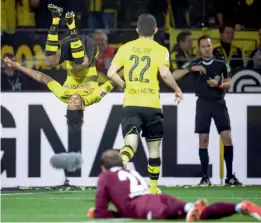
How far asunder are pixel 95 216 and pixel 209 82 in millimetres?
7913

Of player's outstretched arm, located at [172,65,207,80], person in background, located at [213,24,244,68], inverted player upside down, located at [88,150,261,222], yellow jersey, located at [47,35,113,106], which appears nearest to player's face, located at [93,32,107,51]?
person in background, located at [213,24,244,68]

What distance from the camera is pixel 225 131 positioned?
1944cm

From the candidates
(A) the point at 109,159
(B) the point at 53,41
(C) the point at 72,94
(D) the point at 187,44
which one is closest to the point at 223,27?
(D) the point at 187,44

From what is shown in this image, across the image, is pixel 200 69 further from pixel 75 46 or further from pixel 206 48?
pixel 75 46

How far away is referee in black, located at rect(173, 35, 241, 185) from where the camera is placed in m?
19.4

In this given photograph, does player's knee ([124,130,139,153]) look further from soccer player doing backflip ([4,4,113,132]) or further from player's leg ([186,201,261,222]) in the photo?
player's leg ([186,201,261,222])

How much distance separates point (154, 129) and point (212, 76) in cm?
420

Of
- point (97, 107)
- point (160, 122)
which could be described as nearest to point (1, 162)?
point (97, 107)

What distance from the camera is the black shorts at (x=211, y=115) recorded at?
19.4 meters

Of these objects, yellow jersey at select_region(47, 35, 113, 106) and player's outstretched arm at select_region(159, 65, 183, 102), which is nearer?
player's outstretched arm at select_region(159, 65, 183, 102)

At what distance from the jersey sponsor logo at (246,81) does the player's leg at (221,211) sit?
8.55m

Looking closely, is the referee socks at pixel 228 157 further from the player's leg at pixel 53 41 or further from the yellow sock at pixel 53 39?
the yellow sock at pixel 53 39

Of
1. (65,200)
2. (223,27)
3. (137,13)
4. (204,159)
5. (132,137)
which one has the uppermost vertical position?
(137,13)

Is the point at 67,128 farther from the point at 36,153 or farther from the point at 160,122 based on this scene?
the point at 160,122
